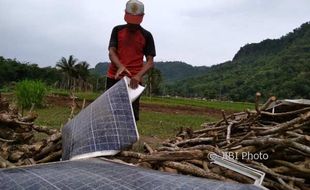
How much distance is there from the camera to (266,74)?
67812 millimetres

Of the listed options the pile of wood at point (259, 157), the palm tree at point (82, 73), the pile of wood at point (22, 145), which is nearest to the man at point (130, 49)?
the pile of wood at point (22, 145)

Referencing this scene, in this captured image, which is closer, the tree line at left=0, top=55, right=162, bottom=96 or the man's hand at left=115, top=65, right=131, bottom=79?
the man's hand at left=115, top=65, right=131, bottom=79

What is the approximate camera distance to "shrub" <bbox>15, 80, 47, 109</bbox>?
52.3ft

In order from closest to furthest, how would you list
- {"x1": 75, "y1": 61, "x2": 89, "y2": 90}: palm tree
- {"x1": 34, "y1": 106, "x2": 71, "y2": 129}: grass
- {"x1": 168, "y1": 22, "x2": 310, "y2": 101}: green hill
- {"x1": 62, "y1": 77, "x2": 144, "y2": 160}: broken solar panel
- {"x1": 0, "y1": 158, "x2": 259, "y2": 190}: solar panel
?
1. {"x1": 0, "y1": 158, "x2": 259, "y2": 190}: solar panel
2. {"x1": 62, "y1": 77, "x2": 144, "y2": 160}: broken solar panel
3. {"x1": 34, "y1": 106, "x2": 71, "y2": 129}: grass
4. {"x1": 168, "y1": 22, "x2": 310, "y2": 101}: green hill
5. {"x1": 75, "y1": 61, "x2": 89, "y2": 90}: palm tree

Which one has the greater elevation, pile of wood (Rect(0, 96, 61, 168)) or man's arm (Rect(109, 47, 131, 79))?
man's arm (Rect(109, 47, 131, 79))

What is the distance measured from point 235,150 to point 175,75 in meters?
128

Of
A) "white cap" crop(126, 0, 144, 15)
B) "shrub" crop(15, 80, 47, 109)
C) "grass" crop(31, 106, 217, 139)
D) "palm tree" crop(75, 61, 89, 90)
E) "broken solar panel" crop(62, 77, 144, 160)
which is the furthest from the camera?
"palm tree" crop(75, 61, 89, 90)

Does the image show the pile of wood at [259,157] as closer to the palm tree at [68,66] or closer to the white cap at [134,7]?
the white cap at [134,7]

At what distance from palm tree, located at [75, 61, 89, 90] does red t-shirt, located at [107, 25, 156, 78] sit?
57308mm

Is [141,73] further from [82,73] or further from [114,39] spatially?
[82,73]

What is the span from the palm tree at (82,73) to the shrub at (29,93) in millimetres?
43754

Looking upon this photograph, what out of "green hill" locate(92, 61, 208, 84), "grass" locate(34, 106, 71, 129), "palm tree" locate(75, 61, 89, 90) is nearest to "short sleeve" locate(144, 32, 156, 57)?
"grass" locate(34, 106, 71, 129)

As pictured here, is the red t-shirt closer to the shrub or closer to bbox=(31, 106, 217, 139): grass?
bbox=(31, 106, 217, 139): grass

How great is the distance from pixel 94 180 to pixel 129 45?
2.10 m
